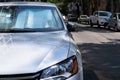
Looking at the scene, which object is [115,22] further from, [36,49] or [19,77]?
[19,77]

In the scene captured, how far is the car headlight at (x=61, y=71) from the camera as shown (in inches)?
162

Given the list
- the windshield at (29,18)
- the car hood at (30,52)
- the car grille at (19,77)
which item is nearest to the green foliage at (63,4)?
the windshield at (29,18)

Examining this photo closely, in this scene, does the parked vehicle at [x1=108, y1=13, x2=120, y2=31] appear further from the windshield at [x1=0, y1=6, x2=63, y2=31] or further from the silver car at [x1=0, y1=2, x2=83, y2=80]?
the silver car at [x1=0, y1=2, x2=83, y2=80]

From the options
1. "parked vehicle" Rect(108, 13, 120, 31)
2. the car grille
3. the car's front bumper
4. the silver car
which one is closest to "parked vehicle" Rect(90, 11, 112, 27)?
"parked vehicle" Rect(108, 13, 120, 31)

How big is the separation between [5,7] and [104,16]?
34182 mm

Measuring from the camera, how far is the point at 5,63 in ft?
13.4

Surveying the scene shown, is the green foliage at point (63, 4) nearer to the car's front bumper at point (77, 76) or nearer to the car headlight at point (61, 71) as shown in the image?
the car's front bumper at point (77, 76)

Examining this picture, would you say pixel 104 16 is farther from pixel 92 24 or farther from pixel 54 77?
pixel 54 77

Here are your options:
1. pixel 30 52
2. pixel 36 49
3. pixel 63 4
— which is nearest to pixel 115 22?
pixel 36 49

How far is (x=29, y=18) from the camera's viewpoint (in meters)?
5.89

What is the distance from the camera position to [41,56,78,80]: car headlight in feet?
13.5

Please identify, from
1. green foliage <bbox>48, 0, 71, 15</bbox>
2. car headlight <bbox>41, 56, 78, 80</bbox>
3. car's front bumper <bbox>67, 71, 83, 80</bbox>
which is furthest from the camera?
green foliage <bbox>48, 0, 71, 15</bbox>

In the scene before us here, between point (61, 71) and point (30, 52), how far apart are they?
431 millimetres

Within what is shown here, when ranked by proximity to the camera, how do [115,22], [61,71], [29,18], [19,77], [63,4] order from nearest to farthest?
[19,77], [61,71], [29,18], [115,22], [63,4]
